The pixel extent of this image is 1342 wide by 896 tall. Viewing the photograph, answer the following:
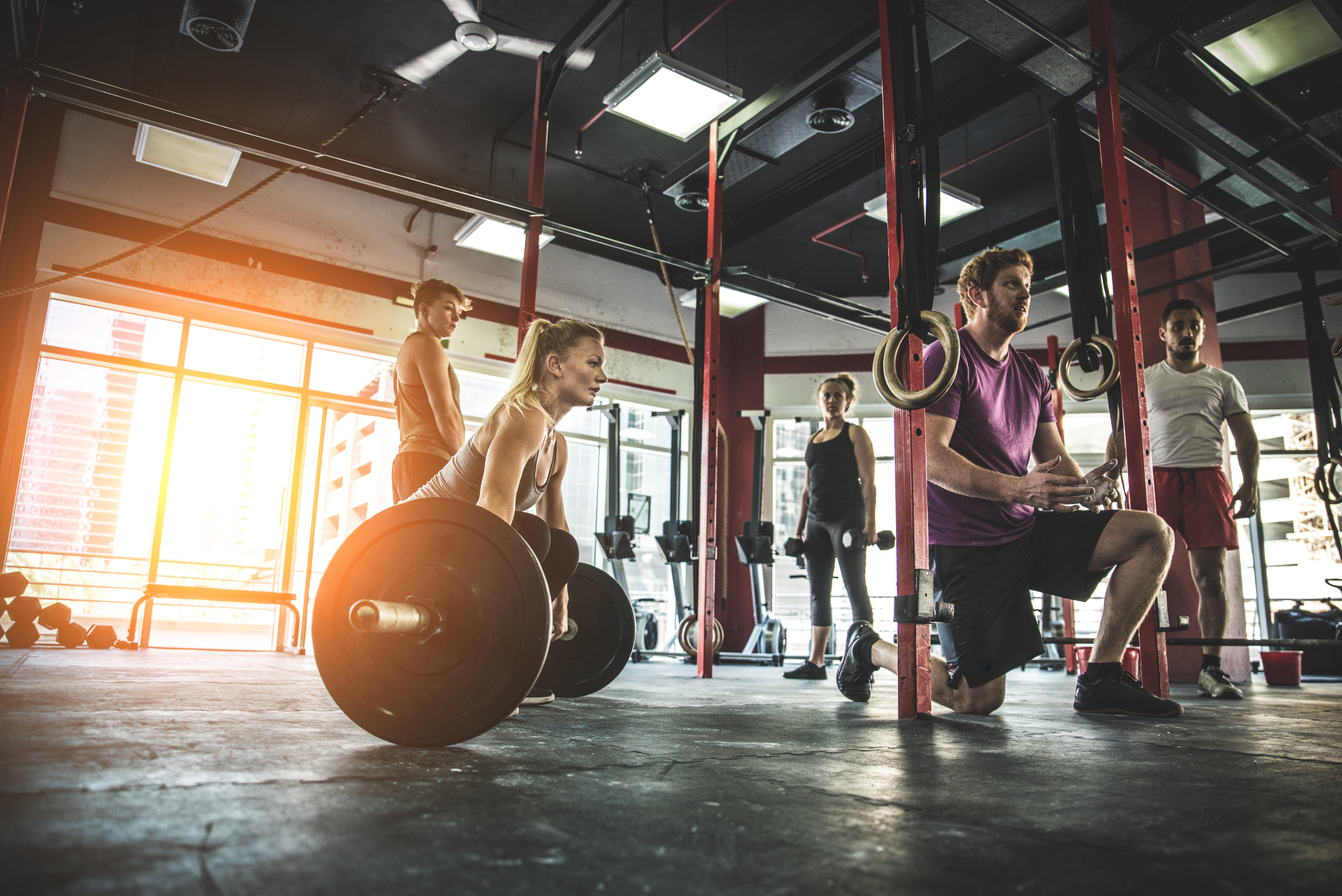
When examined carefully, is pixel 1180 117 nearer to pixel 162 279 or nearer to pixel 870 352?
pixel 870 352

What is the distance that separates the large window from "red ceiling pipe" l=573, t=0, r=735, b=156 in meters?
2.57

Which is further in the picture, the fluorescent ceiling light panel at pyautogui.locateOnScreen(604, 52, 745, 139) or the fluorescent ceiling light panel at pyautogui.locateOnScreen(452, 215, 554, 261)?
the fluorescent ceiling light panel at pyautogui.locateOnScreen(452, 215, 554, 261)

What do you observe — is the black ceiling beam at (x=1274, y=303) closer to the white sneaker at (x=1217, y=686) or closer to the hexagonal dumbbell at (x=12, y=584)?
the white sneaker at (x=1217, y=686)

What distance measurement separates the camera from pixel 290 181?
22.9 feet

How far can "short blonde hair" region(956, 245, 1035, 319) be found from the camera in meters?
2.27

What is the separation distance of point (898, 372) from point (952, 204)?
4.81 meters

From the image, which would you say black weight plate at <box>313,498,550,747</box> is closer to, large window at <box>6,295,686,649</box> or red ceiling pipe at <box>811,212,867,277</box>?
large window at <box>6,295,686,649</box>

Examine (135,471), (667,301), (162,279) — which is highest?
(667,301)

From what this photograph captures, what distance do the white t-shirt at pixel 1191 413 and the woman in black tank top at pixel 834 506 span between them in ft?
4.12

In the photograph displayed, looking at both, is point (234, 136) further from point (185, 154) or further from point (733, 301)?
point (733, 301)

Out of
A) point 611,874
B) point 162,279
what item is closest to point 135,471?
point 162,279

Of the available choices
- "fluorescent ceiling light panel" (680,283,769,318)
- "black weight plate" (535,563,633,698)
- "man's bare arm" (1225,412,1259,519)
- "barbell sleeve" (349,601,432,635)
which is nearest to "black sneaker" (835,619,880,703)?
"black weight plate" (535,563,633,698)

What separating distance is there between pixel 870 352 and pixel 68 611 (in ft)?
24.4

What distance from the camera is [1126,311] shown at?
2.78 meters
